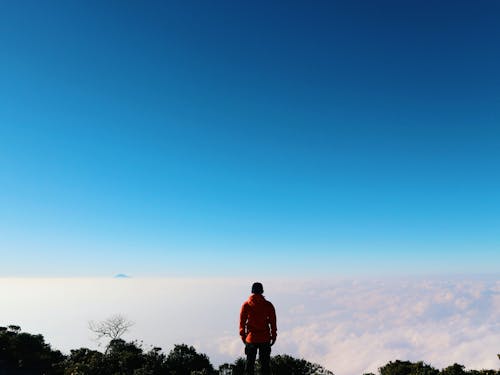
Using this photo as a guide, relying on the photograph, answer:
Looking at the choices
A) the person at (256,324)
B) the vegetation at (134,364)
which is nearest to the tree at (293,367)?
the vegetation at (134,364)

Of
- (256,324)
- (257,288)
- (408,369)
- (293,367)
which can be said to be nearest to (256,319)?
(256,324)

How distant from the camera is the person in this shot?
10.2 meters

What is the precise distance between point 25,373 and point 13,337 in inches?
201

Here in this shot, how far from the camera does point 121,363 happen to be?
19.0 metres

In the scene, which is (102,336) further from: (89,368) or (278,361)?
(278,361)

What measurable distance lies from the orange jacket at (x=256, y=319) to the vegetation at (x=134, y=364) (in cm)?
835

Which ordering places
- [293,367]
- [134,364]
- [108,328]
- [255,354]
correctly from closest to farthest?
[255,354] < [293,367] < [134,364] < [108,328]

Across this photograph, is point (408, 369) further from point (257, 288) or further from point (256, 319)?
point (257, 288)

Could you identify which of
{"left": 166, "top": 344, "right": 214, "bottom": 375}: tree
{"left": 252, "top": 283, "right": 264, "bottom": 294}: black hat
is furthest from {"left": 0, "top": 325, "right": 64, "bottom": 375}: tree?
{"left": 252, "top": 283, "right": 264, "bottom": 294}: black hat

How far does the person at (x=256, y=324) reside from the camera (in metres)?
10.2

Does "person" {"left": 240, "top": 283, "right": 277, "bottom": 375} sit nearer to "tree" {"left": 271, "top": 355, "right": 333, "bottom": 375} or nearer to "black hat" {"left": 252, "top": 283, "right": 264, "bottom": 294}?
"black hat" {"left": 252, "top": 283, "right": 264, "bottom": 294}

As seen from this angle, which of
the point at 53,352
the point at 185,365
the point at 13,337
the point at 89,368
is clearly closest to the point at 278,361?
the point at 185,365

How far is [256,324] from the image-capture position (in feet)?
33.4

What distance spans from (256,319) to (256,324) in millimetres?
165
